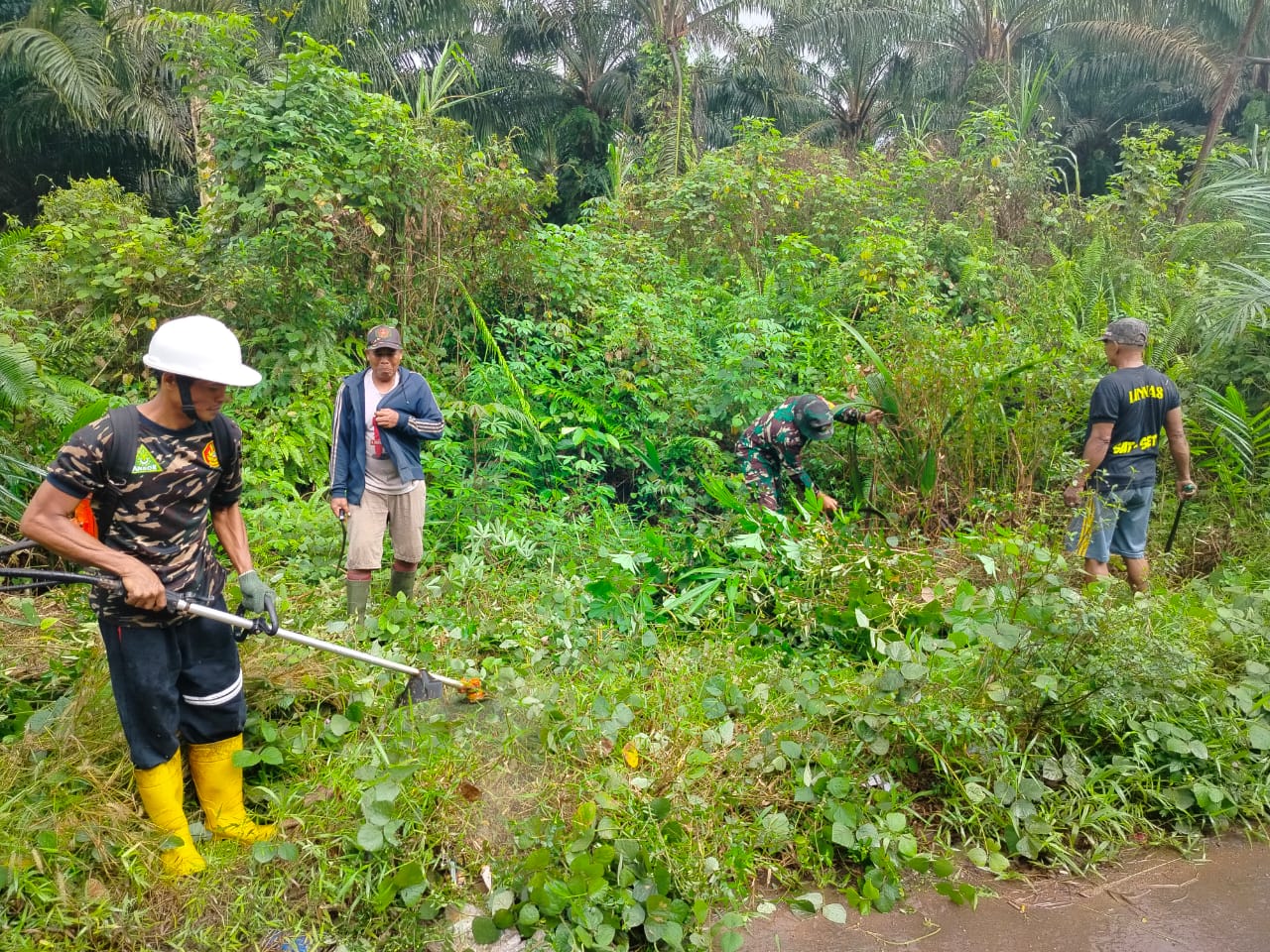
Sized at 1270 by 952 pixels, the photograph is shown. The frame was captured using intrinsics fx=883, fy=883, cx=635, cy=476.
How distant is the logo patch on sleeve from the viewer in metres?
2.75

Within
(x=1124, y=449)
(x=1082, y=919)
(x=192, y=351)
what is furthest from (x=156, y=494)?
(x=1124, y=449)

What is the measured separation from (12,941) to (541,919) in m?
1.55

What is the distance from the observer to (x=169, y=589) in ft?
9.51

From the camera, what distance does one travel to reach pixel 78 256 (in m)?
7.14

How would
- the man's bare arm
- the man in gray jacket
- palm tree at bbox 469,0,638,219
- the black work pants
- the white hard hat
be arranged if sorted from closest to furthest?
the man's bare arm → the white hard hat → the black work pants → the man in gray jacket → palm tree at bbox 469,0,638,219

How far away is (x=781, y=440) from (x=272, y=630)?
3.43 meters

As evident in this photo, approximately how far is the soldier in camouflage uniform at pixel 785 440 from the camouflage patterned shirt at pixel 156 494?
136 inches

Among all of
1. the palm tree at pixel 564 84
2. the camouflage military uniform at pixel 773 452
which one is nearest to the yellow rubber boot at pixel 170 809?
the camouflage military uniform at pixel 773 452

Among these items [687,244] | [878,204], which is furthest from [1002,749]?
[878,204]

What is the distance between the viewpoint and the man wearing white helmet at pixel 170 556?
2.67m

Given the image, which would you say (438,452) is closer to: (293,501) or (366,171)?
(293,501)

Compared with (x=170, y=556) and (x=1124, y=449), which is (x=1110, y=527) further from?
(x=170, y=556)

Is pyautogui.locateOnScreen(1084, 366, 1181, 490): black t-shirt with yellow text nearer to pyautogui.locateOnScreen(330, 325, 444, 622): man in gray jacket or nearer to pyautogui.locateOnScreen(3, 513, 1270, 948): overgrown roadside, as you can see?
pyautogui.locateOnScreen(3, 513, 1270, 948): overgrown roadside

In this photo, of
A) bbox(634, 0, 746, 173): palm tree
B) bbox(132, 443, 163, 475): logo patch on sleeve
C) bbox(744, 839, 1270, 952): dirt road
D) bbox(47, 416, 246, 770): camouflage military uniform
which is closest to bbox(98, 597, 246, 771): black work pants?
bbox(47, 416, 246, 770): camouflage military uniform
